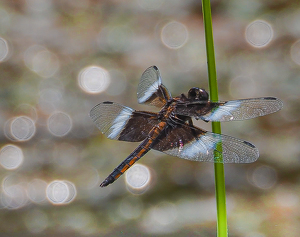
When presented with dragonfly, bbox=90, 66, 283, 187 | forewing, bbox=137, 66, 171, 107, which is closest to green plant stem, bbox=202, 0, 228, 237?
dragonfly, bbox=90, 66, 283, 187

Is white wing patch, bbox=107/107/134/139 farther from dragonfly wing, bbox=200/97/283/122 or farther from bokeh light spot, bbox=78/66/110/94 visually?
bokeh light spot, bbox=78/66/110/94

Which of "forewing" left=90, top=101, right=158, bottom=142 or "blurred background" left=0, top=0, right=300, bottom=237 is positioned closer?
"forewing" left=90, top=101, right=158, bottom=142

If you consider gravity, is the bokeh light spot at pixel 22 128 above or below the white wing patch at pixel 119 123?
above

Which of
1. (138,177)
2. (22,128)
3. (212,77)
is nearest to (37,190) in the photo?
(22,128)

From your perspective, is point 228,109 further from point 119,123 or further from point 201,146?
point 119,123

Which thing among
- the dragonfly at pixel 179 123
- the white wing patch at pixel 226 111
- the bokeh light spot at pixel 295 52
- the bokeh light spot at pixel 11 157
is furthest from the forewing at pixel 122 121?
the bokeh light spot at pixel 295 52

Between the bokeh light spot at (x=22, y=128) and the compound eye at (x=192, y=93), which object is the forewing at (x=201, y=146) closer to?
the compound eye at (x=192, y=93)
